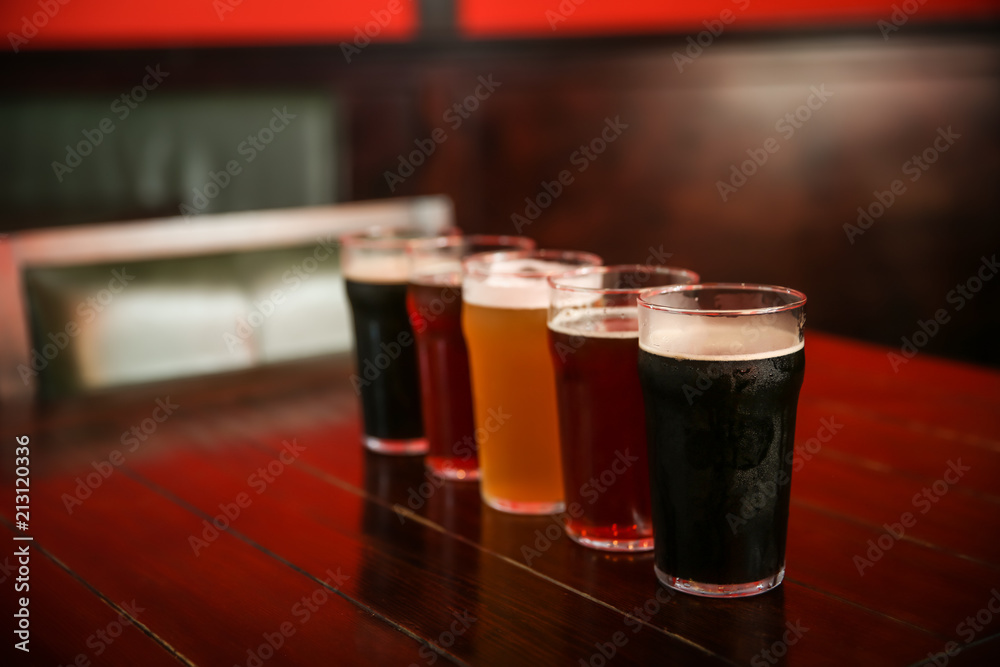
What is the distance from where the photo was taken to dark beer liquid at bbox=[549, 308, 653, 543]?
2.91 ft

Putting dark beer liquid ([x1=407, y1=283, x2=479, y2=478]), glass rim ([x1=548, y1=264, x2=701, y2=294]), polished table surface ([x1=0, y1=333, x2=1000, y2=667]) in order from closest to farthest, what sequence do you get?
polished table surface ([x1=0, y1=333, x2=1000, y2=667])
glass rim ([x1=548, y1=264, x2=701, y2=294])
dark beer liquid ([x1=407, y1=283, x2=479, y2=478])

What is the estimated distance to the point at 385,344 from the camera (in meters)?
1.19

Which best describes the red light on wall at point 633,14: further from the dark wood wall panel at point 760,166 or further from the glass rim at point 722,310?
the glass rim at point 722,310

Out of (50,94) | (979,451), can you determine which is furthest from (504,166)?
(979,451)

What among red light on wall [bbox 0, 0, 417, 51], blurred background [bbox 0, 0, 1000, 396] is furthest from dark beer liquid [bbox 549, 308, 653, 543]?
red light on wall [bbox 0, 0, 417, 51]

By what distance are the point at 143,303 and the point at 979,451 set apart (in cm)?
131

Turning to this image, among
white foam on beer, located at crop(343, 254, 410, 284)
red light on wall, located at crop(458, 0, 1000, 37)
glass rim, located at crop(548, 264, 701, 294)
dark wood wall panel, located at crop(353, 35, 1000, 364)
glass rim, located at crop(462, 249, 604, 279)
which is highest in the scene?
red light on wall, located at crop(458, 0, 1000, 37)

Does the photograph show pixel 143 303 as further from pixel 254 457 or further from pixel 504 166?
pixel 504 166

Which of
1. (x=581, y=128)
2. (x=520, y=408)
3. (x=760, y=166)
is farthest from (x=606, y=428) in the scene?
(x=581, y=128)

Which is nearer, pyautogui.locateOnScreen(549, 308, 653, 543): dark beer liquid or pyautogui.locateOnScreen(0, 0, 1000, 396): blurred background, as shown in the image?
pyautogui.locateOnScreen(549, 308, 653, 543): dark beer liquid

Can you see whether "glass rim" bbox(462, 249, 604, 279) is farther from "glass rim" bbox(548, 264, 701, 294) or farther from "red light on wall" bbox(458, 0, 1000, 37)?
"red light on wall" bbox(458, 0, 1000, 37)

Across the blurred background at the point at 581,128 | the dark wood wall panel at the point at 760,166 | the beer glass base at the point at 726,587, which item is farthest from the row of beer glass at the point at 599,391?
the dark wood wall panel at the point at 760,166

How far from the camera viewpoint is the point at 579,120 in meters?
3.62

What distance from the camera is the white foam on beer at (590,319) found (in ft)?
2.92
